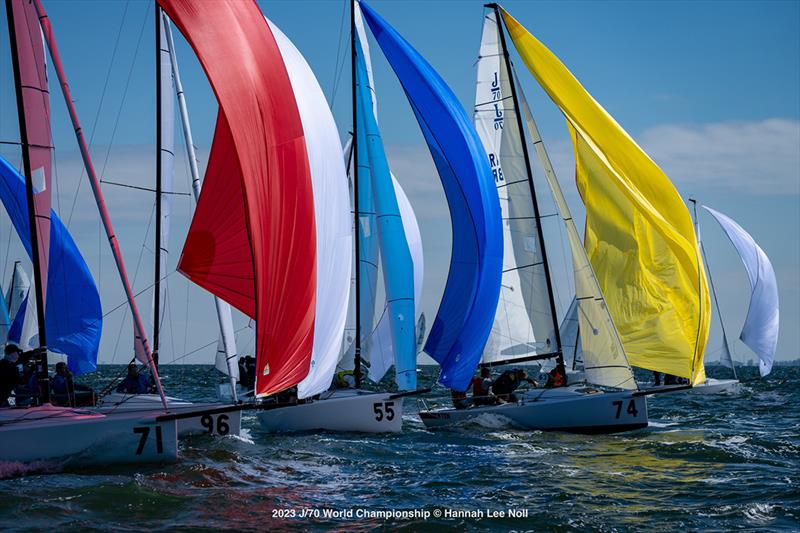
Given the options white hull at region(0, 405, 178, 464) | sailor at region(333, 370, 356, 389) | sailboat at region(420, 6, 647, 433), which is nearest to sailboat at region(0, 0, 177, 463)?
white hull at region(0, 405, 178, 464)

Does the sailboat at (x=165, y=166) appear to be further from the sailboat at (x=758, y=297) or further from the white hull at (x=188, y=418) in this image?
the sailboat at (x=758, y=297)

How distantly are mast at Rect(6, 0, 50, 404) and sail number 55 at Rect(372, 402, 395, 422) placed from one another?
7008mm

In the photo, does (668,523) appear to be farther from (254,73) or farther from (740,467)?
(254,73)

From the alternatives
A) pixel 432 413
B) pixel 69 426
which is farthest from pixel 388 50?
pixel 69 426

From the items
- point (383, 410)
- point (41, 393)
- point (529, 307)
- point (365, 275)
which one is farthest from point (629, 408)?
point (41, 393)

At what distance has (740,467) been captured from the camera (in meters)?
16.0

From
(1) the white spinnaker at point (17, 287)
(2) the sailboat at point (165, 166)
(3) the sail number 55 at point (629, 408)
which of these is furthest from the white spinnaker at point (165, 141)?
(1) the white spinnaker at point (17, 287)

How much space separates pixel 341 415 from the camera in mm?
19594

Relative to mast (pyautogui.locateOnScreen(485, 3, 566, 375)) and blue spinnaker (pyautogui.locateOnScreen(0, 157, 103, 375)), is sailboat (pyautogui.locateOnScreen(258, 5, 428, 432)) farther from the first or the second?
blue spinnaker (pyautogui.locateOnScreen(0, 157, 103, 375))

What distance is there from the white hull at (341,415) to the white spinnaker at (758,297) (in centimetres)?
2942

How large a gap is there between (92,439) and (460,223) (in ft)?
33.9

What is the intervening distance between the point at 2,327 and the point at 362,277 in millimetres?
13089

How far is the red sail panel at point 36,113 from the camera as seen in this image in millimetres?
14859

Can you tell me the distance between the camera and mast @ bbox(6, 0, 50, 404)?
14.2 m
